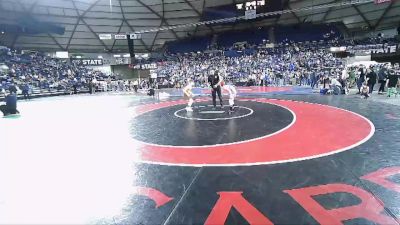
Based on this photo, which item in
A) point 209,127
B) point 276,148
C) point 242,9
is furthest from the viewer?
point 242,9

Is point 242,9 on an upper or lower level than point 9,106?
upper

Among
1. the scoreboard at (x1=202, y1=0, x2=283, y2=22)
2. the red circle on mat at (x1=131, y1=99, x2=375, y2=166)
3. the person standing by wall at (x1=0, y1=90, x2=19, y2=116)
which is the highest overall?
the scoreboard at (x1=202, y1=0, x2=283, y2=22)

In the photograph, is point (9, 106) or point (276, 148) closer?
point (276, 148)

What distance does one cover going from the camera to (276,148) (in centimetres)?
564

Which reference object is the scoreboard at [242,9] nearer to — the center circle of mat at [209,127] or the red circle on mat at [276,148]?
the center circle of mat at [209,127]

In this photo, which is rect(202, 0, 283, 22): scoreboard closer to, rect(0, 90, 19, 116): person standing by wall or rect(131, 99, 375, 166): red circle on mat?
rect(0, 90, 19, 116): person standing by wall

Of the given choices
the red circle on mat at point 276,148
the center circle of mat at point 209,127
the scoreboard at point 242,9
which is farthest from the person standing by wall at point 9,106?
the scoreboard at point 242,9

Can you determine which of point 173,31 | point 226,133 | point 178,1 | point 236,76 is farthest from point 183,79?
point 226,133

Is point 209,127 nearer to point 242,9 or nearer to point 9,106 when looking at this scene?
point 9,106

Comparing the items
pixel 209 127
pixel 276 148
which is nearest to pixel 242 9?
pixel 209 127

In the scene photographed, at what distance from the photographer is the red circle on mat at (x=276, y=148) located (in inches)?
198

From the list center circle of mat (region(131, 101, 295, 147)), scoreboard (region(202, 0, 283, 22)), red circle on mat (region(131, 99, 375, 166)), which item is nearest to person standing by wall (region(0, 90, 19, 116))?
center circle of mat (region(131, 101, 295, 147))

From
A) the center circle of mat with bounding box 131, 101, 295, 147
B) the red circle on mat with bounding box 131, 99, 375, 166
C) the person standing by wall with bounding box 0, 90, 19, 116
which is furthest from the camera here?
the person standing by wall with bounding box 0, 90, 19, 116

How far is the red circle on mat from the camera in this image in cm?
504
